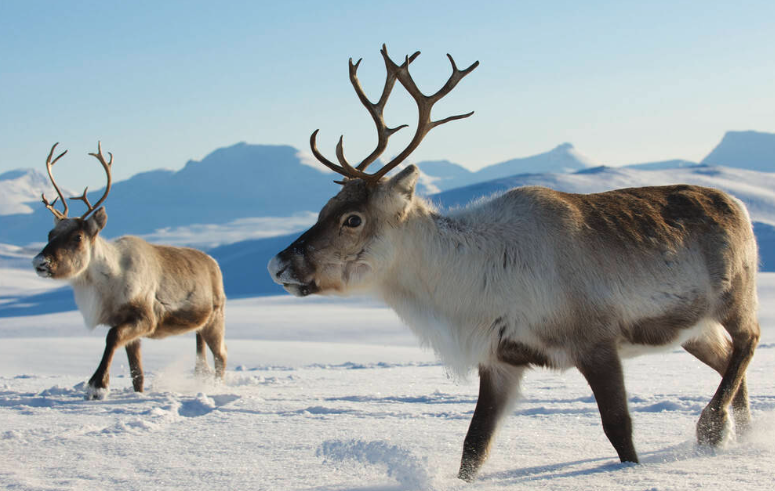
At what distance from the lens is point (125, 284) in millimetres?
7777

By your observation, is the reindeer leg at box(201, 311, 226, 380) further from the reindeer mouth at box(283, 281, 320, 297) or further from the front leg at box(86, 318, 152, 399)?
the reindeer mouth at box(283, 281, 320, 297)

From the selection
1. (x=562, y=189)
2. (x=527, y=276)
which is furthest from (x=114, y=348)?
(x=562, y=189)

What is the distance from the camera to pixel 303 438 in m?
4.76

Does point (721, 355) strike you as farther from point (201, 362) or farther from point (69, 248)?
point (69, 248)

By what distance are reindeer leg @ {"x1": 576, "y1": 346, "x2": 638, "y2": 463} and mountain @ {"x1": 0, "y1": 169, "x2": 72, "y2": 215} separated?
15927 centimetres

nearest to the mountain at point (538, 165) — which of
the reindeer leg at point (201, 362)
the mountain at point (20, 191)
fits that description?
the mountain at point (20, 191)

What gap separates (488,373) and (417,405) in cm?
211

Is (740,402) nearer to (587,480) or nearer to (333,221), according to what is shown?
(587,480)

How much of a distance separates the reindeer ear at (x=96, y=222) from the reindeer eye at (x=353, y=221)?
4903 mm

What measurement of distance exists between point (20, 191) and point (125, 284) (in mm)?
191811

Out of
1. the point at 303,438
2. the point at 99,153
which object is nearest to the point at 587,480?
the point at 303,438

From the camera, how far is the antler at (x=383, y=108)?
4.19 metres

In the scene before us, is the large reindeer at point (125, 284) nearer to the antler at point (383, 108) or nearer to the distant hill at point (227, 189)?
the antler at point (383, 108)

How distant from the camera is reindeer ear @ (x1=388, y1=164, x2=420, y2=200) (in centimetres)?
385
